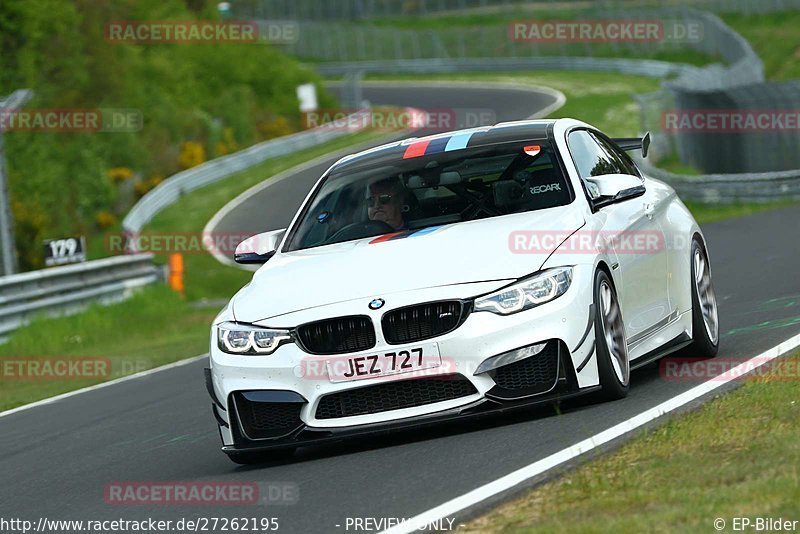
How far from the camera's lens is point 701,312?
30.3 feet

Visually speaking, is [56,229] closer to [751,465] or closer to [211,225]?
[211,225]

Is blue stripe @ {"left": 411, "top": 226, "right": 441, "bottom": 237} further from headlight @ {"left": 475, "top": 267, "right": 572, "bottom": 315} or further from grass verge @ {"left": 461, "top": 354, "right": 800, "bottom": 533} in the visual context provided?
grass verge @ {"left": 461, "top": 354, "right": 800, "bottom": 533}

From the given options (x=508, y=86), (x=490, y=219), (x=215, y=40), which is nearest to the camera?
(x=490, y=219)

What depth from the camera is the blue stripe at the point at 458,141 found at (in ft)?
28.5

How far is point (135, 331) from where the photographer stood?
823 inches

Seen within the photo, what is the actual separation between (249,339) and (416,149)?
6.45 feet

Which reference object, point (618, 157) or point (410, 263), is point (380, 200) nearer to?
point (410, 263)

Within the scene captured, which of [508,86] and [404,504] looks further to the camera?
[508,86]

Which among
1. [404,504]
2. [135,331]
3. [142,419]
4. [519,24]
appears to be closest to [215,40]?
[519,24]

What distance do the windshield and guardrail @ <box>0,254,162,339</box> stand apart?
1111 centimetres

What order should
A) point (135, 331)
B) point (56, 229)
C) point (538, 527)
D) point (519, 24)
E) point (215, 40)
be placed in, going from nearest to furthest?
point (538, 527), point (135, 331), point (56, 229), point (215, 40), point (519, 24)

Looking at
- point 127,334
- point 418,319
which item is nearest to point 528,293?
point 418,319

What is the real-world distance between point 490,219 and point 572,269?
33.2 inches

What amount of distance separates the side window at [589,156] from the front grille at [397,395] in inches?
74.4
